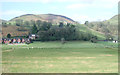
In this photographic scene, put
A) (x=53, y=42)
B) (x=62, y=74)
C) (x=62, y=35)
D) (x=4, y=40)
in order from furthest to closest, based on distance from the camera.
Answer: (x=62, y=35) → (x=53, y=42) → (x=4, y=40) → (x=62, y=74)

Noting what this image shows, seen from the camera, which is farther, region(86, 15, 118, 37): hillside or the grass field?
region(86, 15, 118, 37): hillside

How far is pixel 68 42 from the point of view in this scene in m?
46.3

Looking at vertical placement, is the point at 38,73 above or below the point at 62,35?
below

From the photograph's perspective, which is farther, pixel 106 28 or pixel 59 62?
pixel 106 28

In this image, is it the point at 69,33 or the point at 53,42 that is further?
the point at 69,33

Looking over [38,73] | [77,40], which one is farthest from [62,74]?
[77,40]

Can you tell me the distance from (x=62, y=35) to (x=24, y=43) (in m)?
11.9

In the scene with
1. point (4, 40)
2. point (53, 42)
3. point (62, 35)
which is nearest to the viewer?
point (4, 40)

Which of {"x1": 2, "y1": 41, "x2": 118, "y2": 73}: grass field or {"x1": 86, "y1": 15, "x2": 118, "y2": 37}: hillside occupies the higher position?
{"x1": 86, "y1": 15, "x2": 118, "y2": 37}: hillside

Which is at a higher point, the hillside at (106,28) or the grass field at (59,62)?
the hillside at (106,28)

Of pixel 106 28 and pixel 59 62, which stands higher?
pixel 106 28

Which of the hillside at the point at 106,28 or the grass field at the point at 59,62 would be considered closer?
the grass field at the point at 59,62

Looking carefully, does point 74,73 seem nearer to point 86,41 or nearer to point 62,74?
point 62,74

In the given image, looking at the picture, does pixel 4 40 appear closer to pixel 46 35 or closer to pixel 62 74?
pixel 46 35
